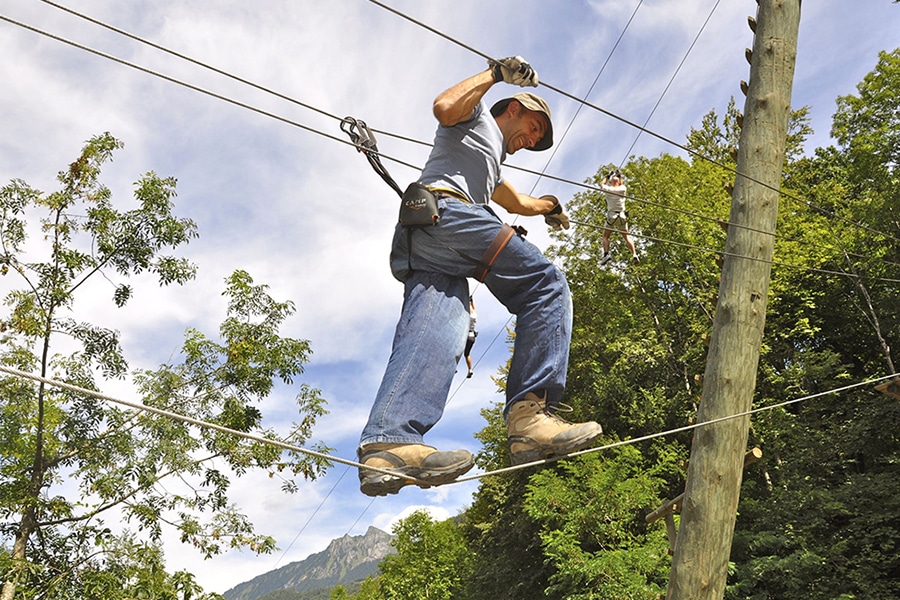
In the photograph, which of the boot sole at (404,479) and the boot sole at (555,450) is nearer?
the boot sole at (404,479)

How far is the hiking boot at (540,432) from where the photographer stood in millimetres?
2533

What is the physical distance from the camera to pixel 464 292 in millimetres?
2670

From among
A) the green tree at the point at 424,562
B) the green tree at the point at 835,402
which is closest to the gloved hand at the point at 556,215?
the green tree at the point at 835,402

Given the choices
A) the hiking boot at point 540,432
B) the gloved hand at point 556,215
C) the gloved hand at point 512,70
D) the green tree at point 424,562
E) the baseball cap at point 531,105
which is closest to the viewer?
the hiking boot at point 540,432

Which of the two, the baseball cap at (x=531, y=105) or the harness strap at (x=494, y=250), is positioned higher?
the baseball cap at (x=531, y=105)

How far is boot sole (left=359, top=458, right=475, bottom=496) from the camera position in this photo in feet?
7.35

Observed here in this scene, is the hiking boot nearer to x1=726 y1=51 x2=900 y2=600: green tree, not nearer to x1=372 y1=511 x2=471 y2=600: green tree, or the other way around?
x1=726 y1=51 x2=900 y2=600: green tree

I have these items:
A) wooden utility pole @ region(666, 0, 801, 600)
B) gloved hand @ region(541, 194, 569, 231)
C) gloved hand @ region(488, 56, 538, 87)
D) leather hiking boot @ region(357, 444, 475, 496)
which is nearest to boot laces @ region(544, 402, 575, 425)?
leather hiking boot @ region(357, 444, 475, 496)

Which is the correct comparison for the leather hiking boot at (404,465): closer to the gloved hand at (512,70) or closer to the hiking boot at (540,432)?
the hiking boot at (540,432)

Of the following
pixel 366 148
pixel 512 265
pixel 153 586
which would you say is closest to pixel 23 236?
pixel 153 586

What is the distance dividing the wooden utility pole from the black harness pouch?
2069mm

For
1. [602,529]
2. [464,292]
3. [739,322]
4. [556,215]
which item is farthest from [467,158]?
[602,529]

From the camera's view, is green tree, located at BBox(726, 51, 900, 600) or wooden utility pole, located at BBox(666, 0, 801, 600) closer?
wooden utility pole, located at BBox(666, 0, 801, 600)

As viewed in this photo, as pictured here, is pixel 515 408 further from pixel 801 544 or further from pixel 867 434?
pixel 867 434
